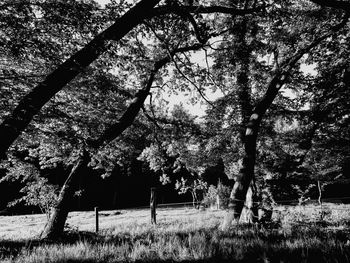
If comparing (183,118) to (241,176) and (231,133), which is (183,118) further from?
(241,176)

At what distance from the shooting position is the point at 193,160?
1401cm

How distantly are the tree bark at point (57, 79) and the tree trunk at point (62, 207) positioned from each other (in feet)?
14.3

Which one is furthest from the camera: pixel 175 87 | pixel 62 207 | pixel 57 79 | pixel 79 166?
pixel 175 87

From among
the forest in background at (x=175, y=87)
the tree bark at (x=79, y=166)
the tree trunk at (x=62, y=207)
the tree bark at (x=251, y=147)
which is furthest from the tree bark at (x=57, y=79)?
the tree bark at (x=251, y=147)

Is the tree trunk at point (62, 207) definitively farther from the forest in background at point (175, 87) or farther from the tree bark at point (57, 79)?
the tree bark at point (57, 79)

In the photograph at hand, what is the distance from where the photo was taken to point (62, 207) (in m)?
8.11

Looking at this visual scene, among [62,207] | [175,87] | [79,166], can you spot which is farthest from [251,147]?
[62,207]

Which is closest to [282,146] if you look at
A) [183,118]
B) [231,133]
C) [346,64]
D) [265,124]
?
[265,124]

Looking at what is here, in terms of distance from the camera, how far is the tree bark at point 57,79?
12.2ft

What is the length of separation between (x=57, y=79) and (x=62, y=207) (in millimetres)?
5664

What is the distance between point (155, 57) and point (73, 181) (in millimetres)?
6398

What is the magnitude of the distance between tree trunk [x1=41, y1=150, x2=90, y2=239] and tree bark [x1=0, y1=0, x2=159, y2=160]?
14.3 feet

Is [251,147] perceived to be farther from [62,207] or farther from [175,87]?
[62,207]

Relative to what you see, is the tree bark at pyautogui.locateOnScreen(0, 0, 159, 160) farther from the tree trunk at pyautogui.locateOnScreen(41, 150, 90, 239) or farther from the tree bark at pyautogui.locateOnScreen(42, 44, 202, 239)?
the tree trunk at pyautogui.locateOnScreen(41, 150, 90, 239)
